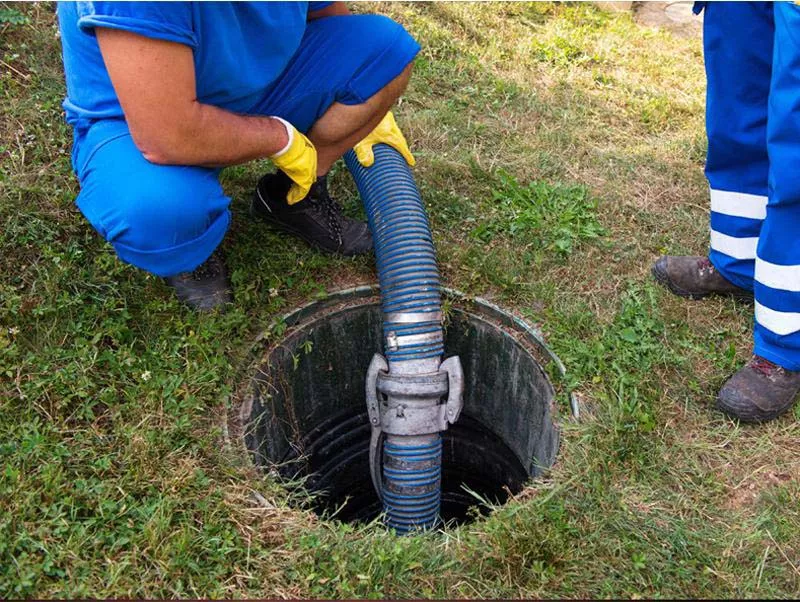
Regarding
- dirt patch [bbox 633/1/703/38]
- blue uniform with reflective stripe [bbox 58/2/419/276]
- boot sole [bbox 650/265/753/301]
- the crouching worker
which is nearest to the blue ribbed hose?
the crouching worker

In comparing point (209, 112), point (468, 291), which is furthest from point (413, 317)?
point (209, 112)

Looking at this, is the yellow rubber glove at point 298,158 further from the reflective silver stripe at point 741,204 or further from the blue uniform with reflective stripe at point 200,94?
the reflective silver stripe at point 741,204

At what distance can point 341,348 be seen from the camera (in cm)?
283

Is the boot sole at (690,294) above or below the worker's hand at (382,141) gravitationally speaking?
below

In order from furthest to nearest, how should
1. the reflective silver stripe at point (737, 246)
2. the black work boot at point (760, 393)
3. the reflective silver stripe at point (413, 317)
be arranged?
the reflective silver stripe at point (737, 246) < the reflective silver stripe at point (413, 317) < the black work boot at point (760, 393)

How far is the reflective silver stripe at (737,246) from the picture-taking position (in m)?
2.56

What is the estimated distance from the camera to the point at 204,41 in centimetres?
186

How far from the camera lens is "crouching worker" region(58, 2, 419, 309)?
5.75 feet

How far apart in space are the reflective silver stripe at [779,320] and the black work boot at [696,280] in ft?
1.19

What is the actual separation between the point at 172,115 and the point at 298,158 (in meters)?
0.49

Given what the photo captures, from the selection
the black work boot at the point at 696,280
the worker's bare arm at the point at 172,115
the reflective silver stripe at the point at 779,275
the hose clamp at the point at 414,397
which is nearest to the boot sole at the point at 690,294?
the black work boot at the point at 696,280

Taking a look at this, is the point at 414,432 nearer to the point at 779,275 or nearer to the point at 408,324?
the point at 408,324

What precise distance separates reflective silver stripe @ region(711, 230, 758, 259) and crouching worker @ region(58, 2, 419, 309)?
3.90 ft

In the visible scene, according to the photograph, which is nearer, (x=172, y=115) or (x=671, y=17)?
(x=172, y=115)
